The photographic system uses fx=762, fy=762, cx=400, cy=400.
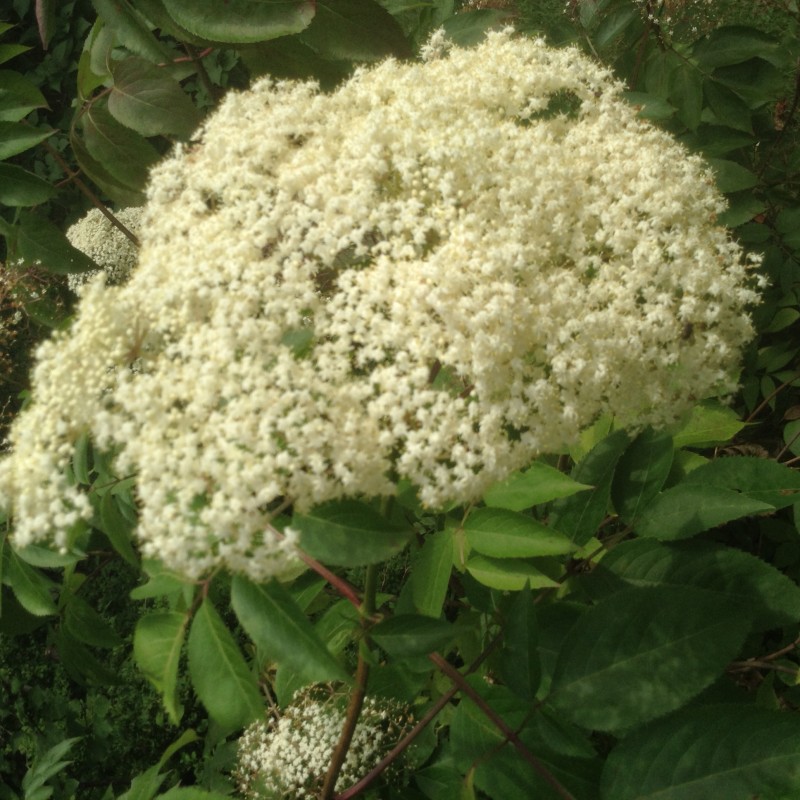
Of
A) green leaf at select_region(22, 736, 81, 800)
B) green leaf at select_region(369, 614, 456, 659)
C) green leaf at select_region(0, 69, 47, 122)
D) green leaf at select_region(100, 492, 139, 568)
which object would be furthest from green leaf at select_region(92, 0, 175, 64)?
green leaf at select_region(22, 736, 81, 800)

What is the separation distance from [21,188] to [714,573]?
1.64 meters

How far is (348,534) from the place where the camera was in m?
0.89

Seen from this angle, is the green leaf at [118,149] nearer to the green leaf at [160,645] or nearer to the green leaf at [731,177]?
the green leaf at [160,645]


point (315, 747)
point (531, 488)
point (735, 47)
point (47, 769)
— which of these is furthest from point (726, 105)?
point (47, 769)

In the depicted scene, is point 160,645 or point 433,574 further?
point 433,574

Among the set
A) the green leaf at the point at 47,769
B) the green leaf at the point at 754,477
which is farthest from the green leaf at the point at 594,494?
the green leaf at the point at 47,769

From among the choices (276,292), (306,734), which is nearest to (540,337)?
(276,292)

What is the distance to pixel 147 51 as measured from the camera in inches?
61.0

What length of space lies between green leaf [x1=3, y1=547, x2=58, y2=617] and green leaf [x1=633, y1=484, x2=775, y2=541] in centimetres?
108

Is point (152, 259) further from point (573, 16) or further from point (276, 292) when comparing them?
point (573, 16)

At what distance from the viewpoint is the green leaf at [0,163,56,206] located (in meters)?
1.73

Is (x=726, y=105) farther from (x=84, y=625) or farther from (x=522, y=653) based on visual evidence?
(x=84, y=625)

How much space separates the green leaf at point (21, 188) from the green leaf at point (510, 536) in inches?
49.7

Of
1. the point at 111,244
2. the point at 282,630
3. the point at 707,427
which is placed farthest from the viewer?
the point at 111,244
